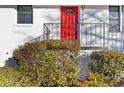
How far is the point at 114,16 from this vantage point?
2133 centimetres

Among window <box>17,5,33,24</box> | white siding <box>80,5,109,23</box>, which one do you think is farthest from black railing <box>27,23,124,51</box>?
window <box>17,5,33,24</box>

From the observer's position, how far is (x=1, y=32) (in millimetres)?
20922

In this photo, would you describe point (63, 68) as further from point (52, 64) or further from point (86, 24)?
point (86, 24)

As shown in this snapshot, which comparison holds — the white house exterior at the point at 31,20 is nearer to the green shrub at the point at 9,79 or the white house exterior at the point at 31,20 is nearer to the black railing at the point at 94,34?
the black railing at the point at 94,34

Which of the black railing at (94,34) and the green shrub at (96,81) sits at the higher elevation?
the black railing at (94,34)

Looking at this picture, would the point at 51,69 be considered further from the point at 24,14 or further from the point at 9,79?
the point at 24,14

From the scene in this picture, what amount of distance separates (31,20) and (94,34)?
2.93 metres

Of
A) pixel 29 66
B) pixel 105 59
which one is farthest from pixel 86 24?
pixel 29 66

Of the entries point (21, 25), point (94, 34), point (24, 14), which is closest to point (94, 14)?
point (94, 34)

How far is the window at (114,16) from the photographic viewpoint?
21.2 m

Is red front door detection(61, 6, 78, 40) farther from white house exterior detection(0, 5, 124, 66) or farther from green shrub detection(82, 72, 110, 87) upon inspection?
green shrub detection(82, 72, 110, 87)

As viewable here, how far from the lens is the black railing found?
66.8ft

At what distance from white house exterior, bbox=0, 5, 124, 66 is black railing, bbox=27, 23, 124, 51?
0.16 m

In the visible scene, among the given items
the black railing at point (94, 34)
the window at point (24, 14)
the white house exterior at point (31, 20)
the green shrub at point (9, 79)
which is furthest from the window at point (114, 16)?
the green shrub at point (9, 79)
